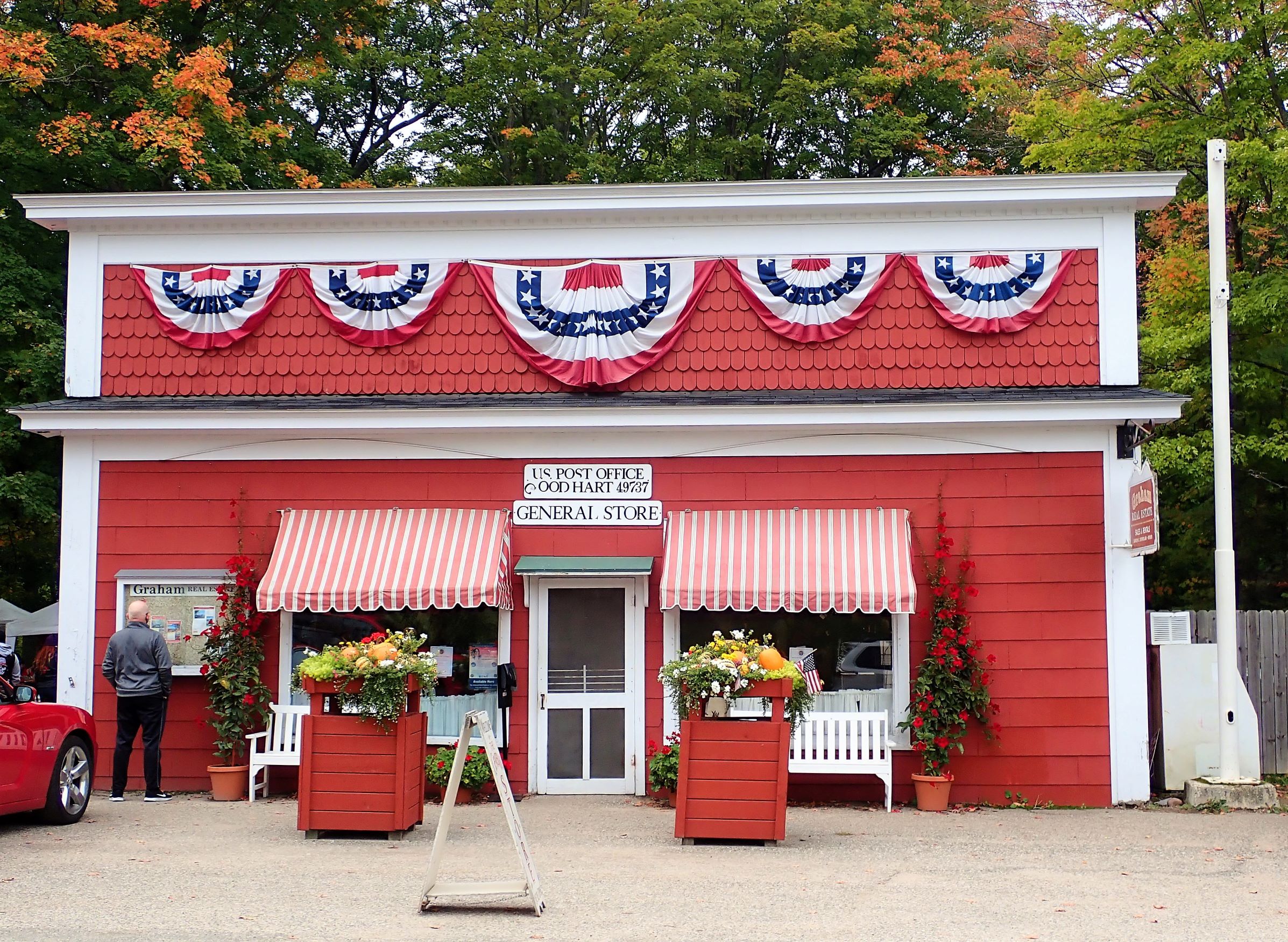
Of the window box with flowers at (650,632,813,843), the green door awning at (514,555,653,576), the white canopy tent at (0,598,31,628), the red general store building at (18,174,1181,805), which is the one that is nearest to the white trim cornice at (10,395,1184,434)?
the red general store building at (18,174,1181,805)

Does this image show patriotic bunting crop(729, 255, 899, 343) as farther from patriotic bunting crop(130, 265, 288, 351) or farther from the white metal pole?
patriotic bunting crop(130, 265, 288, 351)

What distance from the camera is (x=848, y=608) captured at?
12484 mm

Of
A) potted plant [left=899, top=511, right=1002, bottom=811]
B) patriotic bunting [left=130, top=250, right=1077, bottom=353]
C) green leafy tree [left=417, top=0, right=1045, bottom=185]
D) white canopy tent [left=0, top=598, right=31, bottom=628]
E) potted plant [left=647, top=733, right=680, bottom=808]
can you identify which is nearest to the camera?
potted plant [left=647, top=733, right=680, bottom=808]

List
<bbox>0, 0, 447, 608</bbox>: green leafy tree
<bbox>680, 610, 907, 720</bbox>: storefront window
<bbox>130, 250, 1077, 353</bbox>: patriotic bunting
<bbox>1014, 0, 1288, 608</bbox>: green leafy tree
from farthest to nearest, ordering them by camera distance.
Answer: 1. <bbox>0, 0, 447, 608</bbox>: green leafy tree
2. <bbox>1014, 0, 1288, 608</bbox>: green leafy tree
3. <bbox>130, 250, 1077, 353</bbox>: patriotic bunting
4. <bbox>680, 610, 907, 720</bbox>: storefront window

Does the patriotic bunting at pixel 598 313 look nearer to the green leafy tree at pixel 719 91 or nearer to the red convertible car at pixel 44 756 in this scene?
the red convertible car at pixel 44 756

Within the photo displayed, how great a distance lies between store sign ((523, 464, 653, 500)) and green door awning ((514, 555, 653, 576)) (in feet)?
1.96

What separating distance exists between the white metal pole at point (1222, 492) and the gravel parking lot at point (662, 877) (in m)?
0.82

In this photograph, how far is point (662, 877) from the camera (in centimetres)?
910

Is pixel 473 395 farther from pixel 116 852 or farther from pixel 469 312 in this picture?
pixel 116 852

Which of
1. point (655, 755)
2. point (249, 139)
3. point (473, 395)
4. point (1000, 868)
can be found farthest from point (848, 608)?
point (249, 139)

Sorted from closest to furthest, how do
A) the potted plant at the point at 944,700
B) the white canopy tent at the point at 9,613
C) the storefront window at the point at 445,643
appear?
1. the potted plant at the point at 944,700
2. the storefront window at the point at 445,643
3. the white canopy tent at the point at 9,613

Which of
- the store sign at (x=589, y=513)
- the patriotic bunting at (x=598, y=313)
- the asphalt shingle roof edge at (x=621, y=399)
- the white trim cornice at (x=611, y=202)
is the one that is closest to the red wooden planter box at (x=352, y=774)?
the store sign at (x=589, y=513)

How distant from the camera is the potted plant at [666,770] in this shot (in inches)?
485

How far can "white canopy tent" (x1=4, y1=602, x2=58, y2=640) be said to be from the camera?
21.2 m
